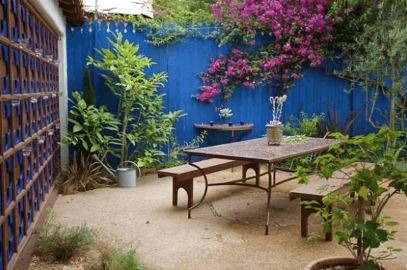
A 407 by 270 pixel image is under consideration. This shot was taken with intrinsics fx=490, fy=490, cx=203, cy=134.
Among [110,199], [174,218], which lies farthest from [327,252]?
[110,199]

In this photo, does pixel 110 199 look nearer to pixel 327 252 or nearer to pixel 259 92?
pixel 327 252

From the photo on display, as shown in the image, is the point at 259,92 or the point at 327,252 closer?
the point at 327,252

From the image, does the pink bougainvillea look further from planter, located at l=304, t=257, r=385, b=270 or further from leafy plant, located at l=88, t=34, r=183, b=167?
planter, located at l=304, t=257, r=385, b=270

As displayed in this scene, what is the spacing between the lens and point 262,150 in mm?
4633

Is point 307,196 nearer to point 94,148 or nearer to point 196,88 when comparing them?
point 94,148

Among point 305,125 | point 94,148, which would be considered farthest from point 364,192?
point 305,125

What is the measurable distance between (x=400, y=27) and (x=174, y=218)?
3.80 m

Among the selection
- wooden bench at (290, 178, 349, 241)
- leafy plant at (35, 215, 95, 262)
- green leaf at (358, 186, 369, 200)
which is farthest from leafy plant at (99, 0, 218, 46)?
green leaf at (358, 186, 369, 200)

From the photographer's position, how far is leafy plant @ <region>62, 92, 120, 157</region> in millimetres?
5977

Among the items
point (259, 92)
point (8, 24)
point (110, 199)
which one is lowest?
point (110, 199)

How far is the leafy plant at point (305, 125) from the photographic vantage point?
7.39m

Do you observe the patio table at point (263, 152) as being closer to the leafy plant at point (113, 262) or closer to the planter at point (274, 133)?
the planter at point (274, 133)

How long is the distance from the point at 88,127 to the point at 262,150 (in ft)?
8.10

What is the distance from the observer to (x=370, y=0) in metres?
7.21
